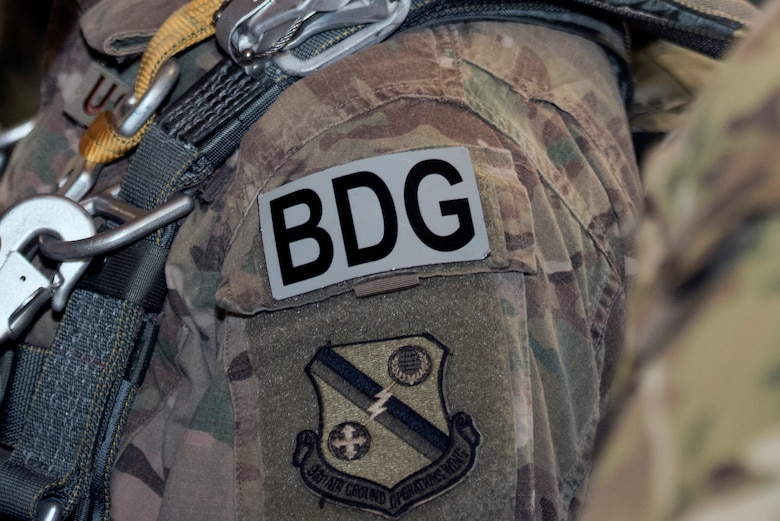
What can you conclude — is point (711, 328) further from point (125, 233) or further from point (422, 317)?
point (125, 233)

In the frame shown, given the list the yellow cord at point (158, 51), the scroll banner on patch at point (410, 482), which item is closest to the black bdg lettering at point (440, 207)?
the scroll banner on patch at point (410, 482)

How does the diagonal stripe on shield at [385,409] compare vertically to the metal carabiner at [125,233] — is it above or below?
below

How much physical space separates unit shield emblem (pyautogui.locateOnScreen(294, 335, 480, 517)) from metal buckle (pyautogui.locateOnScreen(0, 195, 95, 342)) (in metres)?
0.28

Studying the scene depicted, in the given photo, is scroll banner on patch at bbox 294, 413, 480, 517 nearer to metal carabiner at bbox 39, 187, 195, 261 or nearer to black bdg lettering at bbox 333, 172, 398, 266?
black bdg lettering at bbox 333, 172, 398, 266

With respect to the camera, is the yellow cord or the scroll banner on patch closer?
the scroll banner on patch

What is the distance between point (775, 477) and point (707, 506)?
2 cm

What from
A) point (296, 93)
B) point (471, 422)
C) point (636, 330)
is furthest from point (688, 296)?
point (296, 93)

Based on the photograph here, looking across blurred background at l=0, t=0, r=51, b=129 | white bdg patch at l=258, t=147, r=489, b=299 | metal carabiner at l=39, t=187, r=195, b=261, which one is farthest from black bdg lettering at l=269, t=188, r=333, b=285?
blurred background at l=0, t=0, r=51, b=129

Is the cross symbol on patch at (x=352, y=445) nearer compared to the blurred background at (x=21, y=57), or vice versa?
the cross symbol on patch at (x=352, y=445)

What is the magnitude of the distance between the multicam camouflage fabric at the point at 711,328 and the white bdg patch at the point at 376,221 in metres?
0.32

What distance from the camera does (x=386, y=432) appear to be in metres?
0.64

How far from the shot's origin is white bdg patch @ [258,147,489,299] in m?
0.65

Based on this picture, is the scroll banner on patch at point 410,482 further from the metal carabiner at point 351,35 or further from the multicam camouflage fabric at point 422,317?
the metal carabiner at point 351,35

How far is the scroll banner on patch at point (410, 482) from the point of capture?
0.63m
